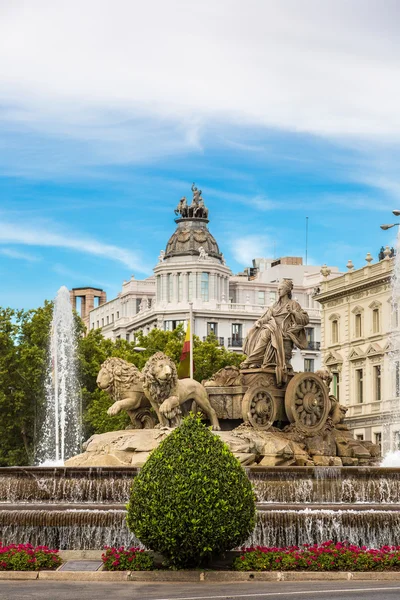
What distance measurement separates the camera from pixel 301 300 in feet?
434

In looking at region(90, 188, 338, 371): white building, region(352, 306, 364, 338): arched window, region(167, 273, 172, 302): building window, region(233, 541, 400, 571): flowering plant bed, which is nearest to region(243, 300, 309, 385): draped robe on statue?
region(233, 541, 400, 571): flowering plant bed

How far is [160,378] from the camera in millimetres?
28094

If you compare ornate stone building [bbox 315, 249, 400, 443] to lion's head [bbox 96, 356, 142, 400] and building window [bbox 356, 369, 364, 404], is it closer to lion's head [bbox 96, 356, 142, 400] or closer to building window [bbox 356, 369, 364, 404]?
building window [bbox 356, 369, 364, 404]

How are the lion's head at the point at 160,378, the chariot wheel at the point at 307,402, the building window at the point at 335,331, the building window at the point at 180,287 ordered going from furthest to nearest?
the building window at the point at 180,287 → the building window at the point at 335,331 → the chariot wheel at the point at 307,402 → the lion's head at the point at 160,378

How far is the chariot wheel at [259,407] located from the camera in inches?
1153

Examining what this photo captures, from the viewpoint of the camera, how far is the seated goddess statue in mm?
29922

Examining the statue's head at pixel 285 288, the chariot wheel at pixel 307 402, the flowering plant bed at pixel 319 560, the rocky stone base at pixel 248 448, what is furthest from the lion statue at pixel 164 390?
the flowering plant bed at pixel 319 560

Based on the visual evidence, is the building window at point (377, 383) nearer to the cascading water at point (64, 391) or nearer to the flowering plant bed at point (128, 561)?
the cascading water at point (64, 391)

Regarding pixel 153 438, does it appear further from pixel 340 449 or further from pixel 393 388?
pixel 393 388

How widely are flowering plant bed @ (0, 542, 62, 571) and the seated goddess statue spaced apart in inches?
405

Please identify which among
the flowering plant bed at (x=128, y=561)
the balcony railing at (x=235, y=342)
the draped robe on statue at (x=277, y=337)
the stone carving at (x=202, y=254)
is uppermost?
the stone carving at (x=202, y=254)

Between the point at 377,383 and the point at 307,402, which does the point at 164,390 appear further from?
the point at 377,383

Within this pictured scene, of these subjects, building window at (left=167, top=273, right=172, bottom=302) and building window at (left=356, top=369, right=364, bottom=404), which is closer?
building window at (left=356, top=369, right=364, bottom=404)

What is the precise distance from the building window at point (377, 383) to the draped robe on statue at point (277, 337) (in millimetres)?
50621
